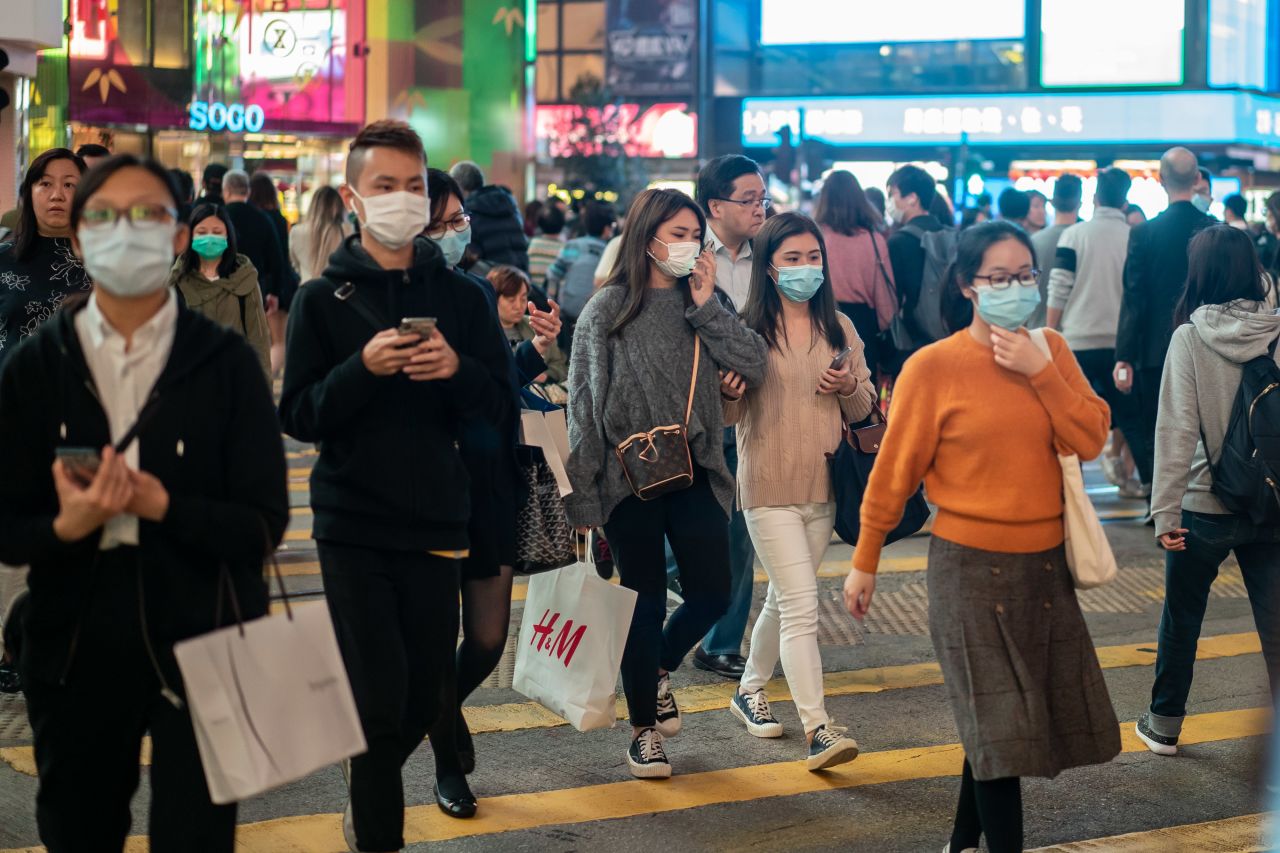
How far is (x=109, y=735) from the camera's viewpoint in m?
3.26

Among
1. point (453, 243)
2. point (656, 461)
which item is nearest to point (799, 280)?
point (656, 461)

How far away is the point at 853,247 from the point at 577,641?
169 inches

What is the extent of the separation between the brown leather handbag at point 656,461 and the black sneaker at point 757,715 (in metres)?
1.17

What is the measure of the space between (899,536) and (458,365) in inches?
87.2

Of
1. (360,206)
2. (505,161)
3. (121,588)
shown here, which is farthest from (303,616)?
(505,161)

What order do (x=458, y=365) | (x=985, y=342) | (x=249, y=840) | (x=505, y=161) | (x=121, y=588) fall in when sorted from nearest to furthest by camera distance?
(x=121, y=588), (x=458, y=365), (x=985, y=342), (x=249, y=840), (x=505, y=161)

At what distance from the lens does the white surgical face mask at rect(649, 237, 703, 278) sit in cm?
552

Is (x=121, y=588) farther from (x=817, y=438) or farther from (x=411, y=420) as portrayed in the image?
(x=817, y=438)

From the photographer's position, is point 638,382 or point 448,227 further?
point 638,382

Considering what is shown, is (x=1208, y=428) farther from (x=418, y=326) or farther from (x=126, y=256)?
(x=126, y=256)

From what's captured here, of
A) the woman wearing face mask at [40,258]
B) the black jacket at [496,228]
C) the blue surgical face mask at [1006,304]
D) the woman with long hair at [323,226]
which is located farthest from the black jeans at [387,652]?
the woman with long hair at [323,226]

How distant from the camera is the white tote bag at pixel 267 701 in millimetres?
3186

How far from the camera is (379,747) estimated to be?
402cm

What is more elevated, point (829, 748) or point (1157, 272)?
point (1157, 272)
